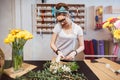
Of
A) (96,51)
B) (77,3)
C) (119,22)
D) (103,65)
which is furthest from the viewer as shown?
(77,3)

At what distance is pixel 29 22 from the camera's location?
360cm

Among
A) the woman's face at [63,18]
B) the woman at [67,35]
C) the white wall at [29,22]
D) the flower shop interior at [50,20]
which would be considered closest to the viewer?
the woman's face at [63,18]

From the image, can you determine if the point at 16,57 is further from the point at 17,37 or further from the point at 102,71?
the point at 102,71

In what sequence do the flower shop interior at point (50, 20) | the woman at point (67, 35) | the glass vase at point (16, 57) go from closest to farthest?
the glass vase at point (16, 57)
the woman at point (67, 35)
the flower shop interior at point (50, 20)

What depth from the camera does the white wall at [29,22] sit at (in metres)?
3.55

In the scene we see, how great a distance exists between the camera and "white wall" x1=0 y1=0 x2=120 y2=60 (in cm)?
355

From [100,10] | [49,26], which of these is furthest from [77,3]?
[49,26]

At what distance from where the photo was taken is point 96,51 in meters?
3.30

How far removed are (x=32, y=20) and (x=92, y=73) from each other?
2332 mm

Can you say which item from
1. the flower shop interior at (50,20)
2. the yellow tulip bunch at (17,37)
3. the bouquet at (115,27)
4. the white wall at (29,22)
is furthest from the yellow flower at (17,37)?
the white wall at (29,22)

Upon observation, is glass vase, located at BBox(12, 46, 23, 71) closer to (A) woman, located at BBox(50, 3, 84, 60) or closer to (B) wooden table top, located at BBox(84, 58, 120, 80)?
(B) wooden table top, located at BBox(84, 58, 120, 80)

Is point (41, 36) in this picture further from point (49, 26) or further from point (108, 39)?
point (108, 39)

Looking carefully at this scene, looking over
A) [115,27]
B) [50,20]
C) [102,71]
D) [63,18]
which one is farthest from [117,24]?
[50,20]

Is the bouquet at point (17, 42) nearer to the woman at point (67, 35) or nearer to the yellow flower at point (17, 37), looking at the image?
the yellow flower at point (17, 37)
